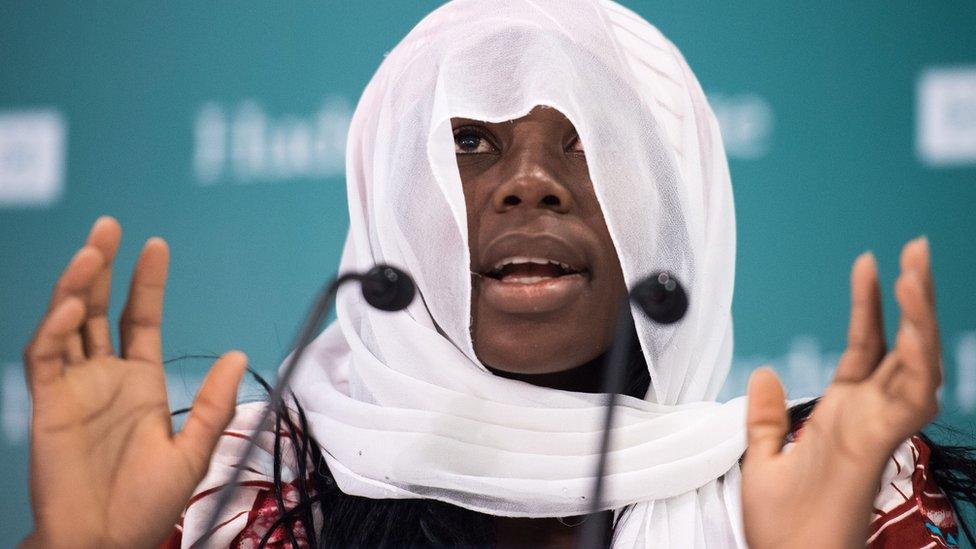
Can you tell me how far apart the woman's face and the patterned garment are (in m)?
0.27

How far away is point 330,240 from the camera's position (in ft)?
6.87

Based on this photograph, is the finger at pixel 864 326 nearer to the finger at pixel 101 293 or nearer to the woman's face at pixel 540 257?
the woman's face at pixel 540 257

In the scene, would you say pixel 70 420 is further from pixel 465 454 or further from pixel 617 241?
pixel 617 241

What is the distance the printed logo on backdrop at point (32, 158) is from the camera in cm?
220

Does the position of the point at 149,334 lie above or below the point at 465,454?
above

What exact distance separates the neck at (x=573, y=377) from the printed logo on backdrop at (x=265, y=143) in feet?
2.60

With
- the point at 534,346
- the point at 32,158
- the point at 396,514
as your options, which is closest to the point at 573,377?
the point at 534,346

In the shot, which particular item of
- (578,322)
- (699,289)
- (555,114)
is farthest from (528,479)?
(555,114)

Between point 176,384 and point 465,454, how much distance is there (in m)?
0.85

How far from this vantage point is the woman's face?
1287 millimetres

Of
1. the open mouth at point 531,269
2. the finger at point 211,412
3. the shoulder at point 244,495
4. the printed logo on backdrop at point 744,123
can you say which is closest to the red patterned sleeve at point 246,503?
the shoulder at point 244,495

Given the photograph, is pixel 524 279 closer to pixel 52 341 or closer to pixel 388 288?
pixel 388 288

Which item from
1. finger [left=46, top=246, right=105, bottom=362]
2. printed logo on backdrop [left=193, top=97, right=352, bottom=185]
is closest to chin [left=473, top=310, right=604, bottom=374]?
finger [left=46, top=246, right=105, bottom=362]

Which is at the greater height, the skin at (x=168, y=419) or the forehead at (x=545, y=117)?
the forehead at (x=545, y=117)
